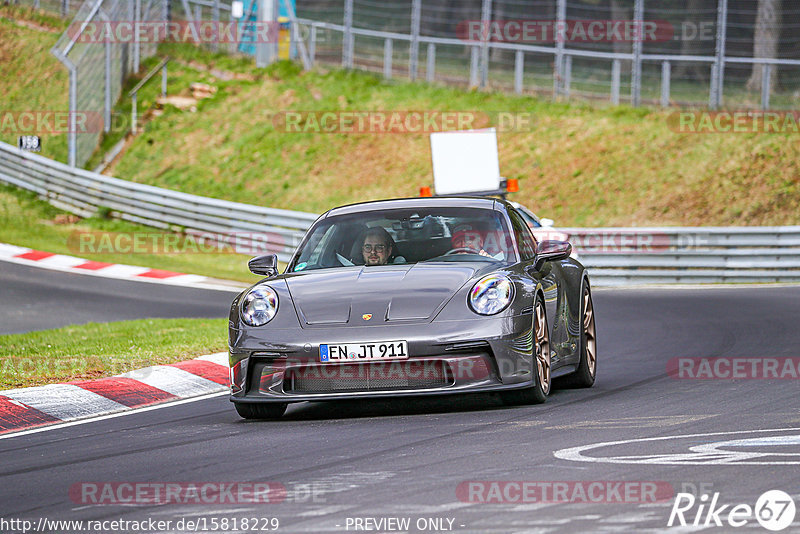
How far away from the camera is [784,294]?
1795 cm

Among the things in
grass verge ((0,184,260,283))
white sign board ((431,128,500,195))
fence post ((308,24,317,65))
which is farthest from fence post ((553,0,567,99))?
fence post ((308,24,317,65))

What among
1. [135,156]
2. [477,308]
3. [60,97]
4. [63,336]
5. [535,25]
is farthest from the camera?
[60,97]

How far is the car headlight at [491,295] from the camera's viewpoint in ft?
25.4

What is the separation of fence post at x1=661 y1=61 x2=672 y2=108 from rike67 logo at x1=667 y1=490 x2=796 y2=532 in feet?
73.8

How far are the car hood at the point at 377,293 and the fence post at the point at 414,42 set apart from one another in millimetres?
22902

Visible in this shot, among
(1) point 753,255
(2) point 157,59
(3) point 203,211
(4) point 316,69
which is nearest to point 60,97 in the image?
(2) point 157,59

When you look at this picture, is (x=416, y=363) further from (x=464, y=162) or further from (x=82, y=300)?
(x=464, y=162)

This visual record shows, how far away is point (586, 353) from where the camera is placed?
30.8 ft

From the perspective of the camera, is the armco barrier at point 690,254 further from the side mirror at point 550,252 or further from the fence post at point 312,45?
the fence post at point 312,45

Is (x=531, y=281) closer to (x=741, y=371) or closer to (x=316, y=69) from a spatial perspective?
(x=741, y=371)

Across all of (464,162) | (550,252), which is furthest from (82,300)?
(550,252)

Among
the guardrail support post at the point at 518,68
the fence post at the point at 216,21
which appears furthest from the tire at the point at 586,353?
the fence post at the point at 216,21

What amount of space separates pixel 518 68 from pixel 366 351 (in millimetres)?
23301

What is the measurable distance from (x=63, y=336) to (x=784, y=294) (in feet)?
31.1
